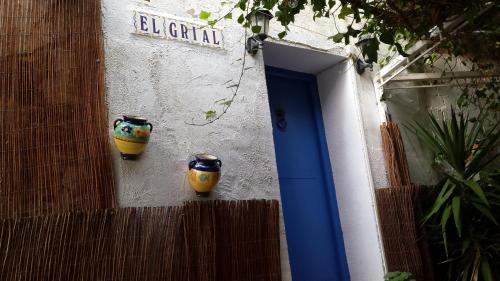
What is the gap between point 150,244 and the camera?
2416 mm

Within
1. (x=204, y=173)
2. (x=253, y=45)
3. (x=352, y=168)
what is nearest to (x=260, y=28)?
(x=253, y=45)

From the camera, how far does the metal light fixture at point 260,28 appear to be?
3.00 m

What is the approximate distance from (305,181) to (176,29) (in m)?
1.82

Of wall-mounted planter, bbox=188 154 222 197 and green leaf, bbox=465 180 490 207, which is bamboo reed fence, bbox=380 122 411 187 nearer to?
green leaf, bbox=465 180 490 207

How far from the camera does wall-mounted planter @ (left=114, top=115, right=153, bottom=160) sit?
2416 mm

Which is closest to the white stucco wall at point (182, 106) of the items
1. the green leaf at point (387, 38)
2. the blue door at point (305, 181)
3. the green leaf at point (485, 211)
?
the blue door at point (305, 181)

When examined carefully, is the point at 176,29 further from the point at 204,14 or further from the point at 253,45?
the point at 253,45

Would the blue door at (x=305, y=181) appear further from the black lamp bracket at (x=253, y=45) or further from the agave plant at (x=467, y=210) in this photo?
the agave plant at (x=467, y=210)

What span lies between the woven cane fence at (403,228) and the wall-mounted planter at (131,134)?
2169 millimetres

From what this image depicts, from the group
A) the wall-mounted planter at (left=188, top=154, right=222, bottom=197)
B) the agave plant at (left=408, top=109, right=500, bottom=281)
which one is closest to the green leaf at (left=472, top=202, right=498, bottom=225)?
the agave plant at (left=408, top=109, right=500, bottom=281)

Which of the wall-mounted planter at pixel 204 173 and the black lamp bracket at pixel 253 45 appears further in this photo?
the black lamp bracket at pixel 253 45

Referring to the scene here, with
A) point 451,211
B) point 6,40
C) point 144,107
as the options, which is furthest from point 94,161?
point 451,211

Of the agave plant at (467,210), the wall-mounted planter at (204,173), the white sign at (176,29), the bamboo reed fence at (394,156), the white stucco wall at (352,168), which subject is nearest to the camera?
the wall-mounted planter at (204,173)

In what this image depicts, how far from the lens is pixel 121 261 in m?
2.29
